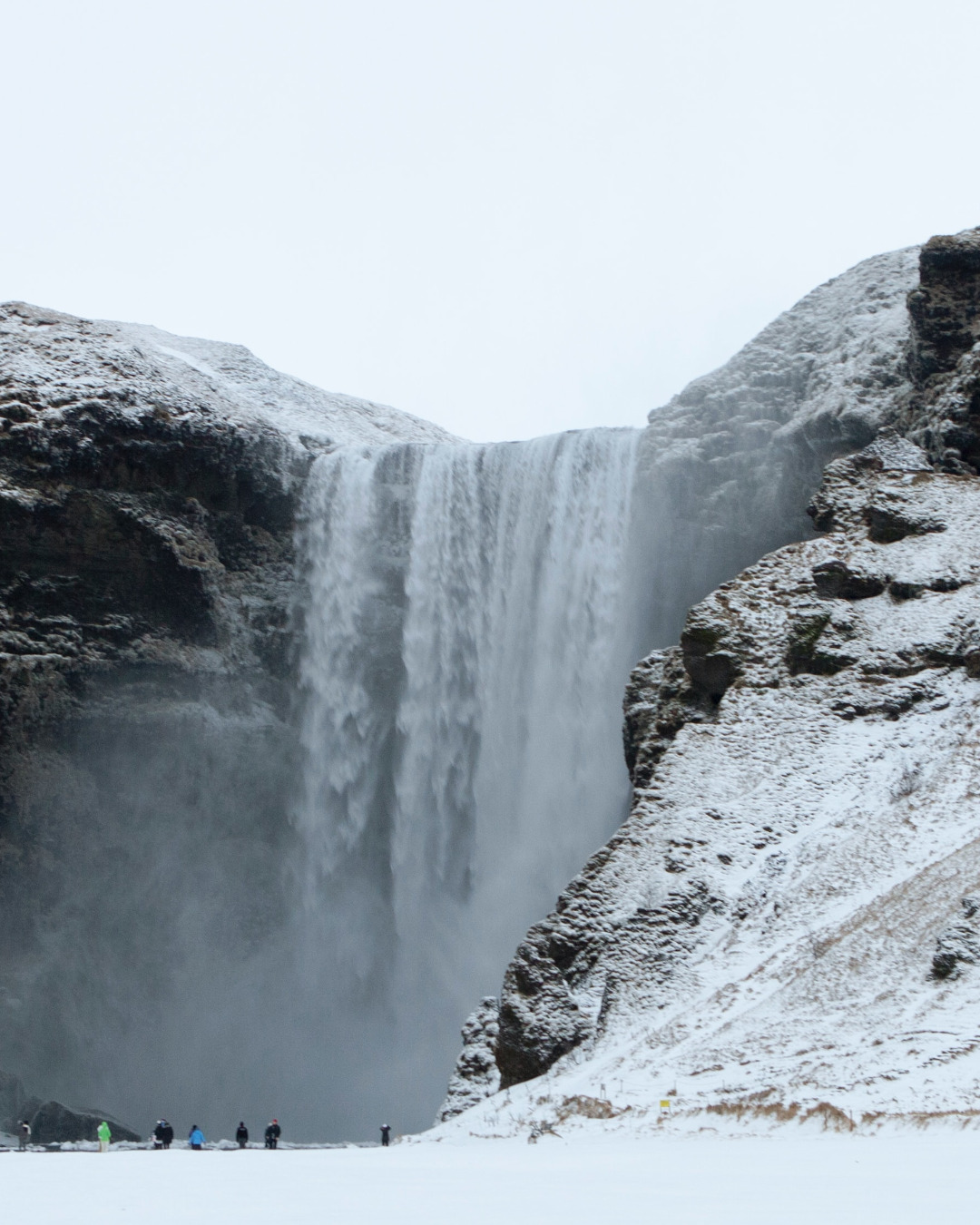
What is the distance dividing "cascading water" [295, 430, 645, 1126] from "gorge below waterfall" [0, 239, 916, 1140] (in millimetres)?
101

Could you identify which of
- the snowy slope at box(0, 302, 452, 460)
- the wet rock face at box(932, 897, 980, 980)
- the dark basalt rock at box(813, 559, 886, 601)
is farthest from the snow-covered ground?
the snowy slope at box(0, 302, 452, 460)

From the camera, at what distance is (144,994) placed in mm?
41250

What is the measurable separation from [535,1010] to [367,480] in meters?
26.6

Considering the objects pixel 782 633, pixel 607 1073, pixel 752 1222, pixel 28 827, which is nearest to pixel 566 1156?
pixel 752 1222

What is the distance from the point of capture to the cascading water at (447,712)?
3831 centimetres

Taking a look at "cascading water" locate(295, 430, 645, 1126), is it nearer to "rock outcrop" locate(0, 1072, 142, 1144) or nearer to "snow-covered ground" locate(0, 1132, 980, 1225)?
"rock outcrop" locate(0, 1072, 142, 1144)

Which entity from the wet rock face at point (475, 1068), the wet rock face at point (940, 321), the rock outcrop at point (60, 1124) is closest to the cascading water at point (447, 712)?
the rock outcrop at point (60, 1124)

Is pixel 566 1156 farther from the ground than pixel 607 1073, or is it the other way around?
pixel 566 1156

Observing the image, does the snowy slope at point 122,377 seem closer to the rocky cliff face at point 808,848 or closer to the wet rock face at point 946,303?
the rocky cliff face at point 808,848

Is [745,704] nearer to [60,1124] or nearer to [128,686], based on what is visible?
[60,1124]

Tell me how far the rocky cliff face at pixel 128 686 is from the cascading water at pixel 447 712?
194 centimetres

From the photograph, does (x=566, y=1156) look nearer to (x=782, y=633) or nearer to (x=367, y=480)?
(x=782, y=633)

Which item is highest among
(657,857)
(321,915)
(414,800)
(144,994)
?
(657,857)

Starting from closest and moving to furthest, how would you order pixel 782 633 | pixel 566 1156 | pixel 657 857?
pixel 566 1156 < pixel 657 857 < pixel 782 633
